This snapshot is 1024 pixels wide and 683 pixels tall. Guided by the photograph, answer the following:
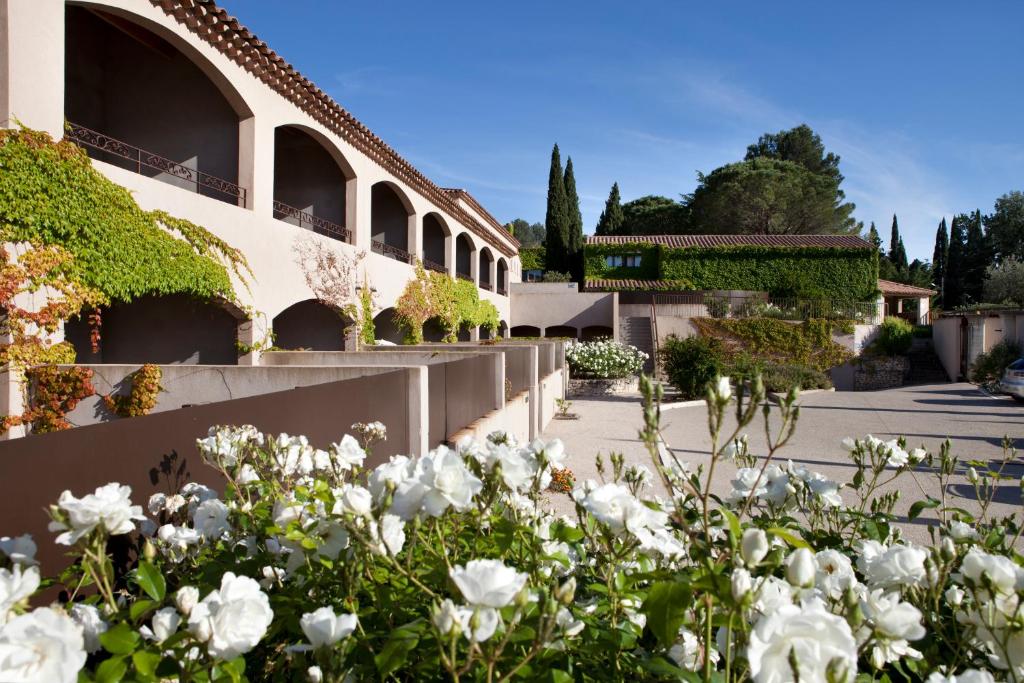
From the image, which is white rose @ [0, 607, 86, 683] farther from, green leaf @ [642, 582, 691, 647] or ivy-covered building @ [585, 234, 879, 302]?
ivy-covered building @ [585, 234, 879, 302]

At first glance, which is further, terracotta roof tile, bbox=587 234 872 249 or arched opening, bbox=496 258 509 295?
terracotta roof tile, bbox=587 234 872 249

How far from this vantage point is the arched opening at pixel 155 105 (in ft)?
36.6

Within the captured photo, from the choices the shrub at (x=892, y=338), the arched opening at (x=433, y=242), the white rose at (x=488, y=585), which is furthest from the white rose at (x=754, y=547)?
the shrub at (x=892, y=338)

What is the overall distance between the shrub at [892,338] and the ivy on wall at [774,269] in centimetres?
544

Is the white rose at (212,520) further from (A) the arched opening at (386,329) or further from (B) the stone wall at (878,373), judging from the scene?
(B) the stone wall at (878,373)

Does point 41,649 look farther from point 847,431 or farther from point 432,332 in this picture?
point 432,332

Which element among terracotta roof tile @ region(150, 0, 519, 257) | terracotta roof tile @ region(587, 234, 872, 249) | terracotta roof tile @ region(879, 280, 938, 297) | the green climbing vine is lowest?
the green climbing vine

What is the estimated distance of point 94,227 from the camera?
23.7 feet

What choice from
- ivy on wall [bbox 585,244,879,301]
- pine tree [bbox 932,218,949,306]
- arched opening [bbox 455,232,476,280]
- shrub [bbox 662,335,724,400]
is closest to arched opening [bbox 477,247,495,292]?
arched opening [bbox 455,232,476,280]

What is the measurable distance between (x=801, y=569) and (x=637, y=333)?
23.4 meters

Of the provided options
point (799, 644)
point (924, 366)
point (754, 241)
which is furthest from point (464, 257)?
point (799, 644)

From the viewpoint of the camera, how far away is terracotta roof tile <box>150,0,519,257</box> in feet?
28.0

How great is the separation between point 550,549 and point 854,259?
108ft

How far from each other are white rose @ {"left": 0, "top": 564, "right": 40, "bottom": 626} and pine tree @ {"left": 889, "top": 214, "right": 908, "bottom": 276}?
193ft
